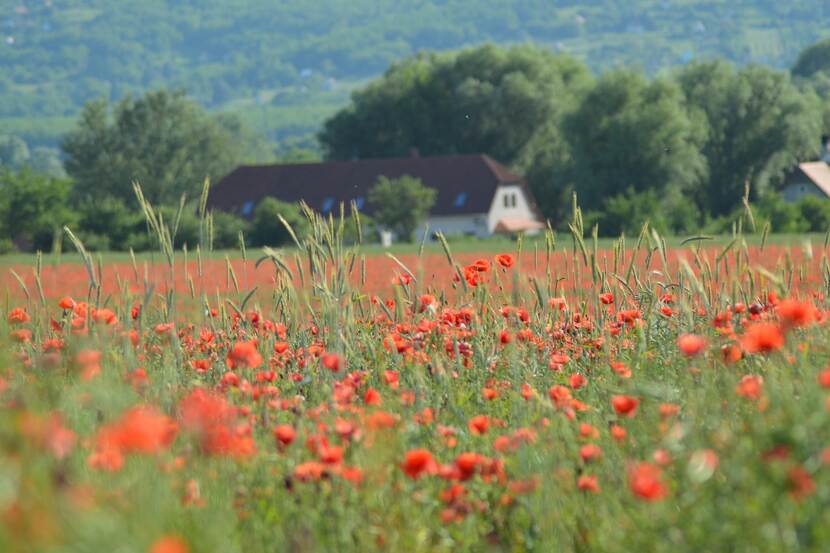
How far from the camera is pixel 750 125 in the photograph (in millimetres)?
67812

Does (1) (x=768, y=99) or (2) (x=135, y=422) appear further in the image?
(1) (x=768, y=99)

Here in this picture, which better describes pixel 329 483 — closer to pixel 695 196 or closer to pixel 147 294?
pixel 147 294

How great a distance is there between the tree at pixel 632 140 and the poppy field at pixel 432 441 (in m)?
59.2

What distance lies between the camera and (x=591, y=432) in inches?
159

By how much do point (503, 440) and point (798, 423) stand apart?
836 mm

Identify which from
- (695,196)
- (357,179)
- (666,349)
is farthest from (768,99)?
(666,349)

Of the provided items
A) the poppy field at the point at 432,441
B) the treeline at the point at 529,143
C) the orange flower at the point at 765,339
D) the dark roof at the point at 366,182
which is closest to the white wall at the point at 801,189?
the treeline at the point at 529,143

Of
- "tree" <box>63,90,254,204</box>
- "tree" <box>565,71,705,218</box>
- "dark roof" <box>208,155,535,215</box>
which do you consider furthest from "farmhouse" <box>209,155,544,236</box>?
"tree" <box>565,71,705,218</box>

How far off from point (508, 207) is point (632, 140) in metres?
13.2

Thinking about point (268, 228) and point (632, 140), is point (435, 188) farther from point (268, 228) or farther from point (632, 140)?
point (268, 228)

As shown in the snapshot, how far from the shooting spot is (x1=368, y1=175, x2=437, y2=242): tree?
60.6 metres

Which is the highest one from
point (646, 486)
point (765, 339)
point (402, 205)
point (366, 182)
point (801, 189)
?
point (765, 339)

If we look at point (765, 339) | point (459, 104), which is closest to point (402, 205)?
point (459, 104)

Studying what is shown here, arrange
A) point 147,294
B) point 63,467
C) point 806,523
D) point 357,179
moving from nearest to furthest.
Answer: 1. point 63,467
2. point 806,523
3. point 147,294
4. point 357,179
